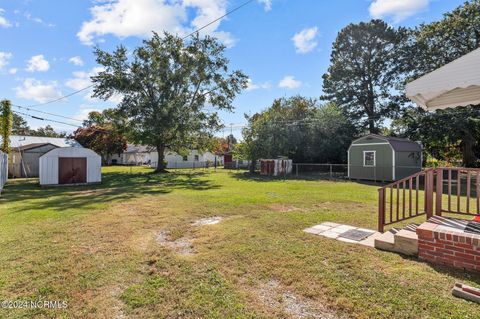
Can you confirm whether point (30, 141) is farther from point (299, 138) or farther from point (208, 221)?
point (208, 221)

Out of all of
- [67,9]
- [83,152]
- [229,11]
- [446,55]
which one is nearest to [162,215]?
[229,11]

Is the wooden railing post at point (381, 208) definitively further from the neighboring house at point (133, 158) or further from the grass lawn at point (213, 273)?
the neighboring house at point (133, 158)

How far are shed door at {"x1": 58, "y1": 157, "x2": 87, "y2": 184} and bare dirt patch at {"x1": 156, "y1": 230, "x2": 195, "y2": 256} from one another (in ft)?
39.1

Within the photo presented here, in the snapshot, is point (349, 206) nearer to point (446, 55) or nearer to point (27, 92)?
point (446, 55)

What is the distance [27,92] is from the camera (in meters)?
26.5

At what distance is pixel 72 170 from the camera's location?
1441 centimetres

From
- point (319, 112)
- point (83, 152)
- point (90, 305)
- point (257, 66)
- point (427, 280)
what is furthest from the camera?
point (319, 112)

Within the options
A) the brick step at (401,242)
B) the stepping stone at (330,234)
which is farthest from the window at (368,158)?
the brick step at (401,242)

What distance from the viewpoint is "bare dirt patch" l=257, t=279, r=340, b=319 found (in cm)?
249

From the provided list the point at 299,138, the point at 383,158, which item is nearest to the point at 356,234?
the point at 383,158

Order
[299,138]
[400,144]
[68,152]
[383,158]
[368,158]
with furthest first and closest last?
[299,138], [368,158], [400,144], [383,158], [68,152]

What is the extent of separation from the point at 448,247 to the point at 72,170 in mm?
16270

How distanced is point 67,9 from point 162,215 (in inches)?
374

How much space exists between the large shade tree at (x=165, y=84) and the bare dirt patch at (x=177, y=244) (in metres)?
16.0
